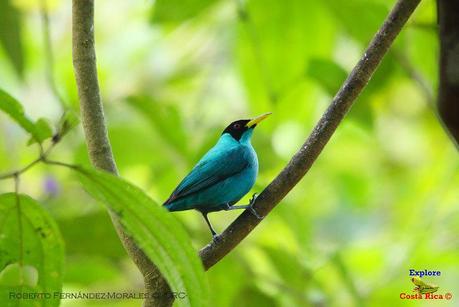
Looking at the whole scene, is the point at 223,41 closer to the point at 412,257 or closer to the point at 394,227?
the point at 394,227

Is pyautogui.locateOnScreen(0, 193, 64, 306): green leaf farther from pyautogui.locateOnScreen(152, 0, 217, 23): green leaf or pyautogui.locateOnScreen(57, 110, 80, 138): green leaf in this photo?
pyautogui.locateOnScreen(152, 0, 217, 23): green leaf

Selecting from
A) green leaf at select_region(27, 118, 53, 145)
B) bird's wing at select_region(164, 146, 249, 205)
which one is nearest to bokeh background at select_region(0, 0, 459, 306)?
bird's wing at select_region(164, 146, 249, 205)

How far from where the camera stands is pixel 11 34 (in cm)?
221

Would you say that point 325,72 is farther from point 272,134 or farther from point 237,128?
point 272,134

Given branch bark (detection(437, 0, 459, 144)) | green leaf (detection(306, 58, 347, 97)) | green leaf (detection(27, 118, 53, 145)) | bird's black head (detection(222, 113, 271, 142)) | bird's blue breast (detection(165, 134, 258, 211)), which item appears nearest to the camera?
green leaf (detection(27, 118, 53, 145))

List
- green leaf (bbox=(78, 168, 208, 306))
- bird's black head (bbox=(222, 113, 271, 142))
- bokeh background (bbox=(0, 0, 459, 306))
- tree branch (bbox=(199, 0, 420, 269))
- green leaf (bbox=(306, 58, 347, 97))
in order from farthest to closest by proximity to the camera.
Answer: bokeh background (bbox=(0, 0, 459, 306)), bird's black head (bbox=(222, 113, 271, 142)), green leaf (bbox=(306, 58, 347, 97)), tree branch (bbox=(199, 0, 420, 269)), green leaf (bbox=(78, 168, 208, 306))

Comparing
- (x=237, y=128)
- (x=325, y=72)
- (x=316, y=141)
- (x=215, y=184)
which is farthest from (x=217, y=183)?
(x=316, y=141)

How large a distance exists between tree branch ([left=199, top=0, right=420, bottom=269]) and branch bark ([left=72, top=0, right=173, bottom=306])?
0.12 m

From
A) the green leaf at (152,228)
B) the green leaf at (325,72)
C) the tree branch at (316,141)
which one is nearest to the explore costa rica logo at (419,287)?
the green leaf at (325,72)

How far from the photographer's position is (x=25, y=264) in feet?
4.56

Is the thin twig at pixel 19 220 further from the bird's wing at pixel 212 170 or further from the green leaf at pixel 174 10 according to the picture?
the green leaf at pixel 174 10

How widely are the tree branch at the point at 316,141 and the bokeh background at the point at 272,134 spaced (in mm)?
640

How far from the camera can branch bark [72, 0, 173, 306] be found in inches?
57.9

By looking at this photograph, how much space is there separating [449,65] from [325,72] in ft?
2.03
